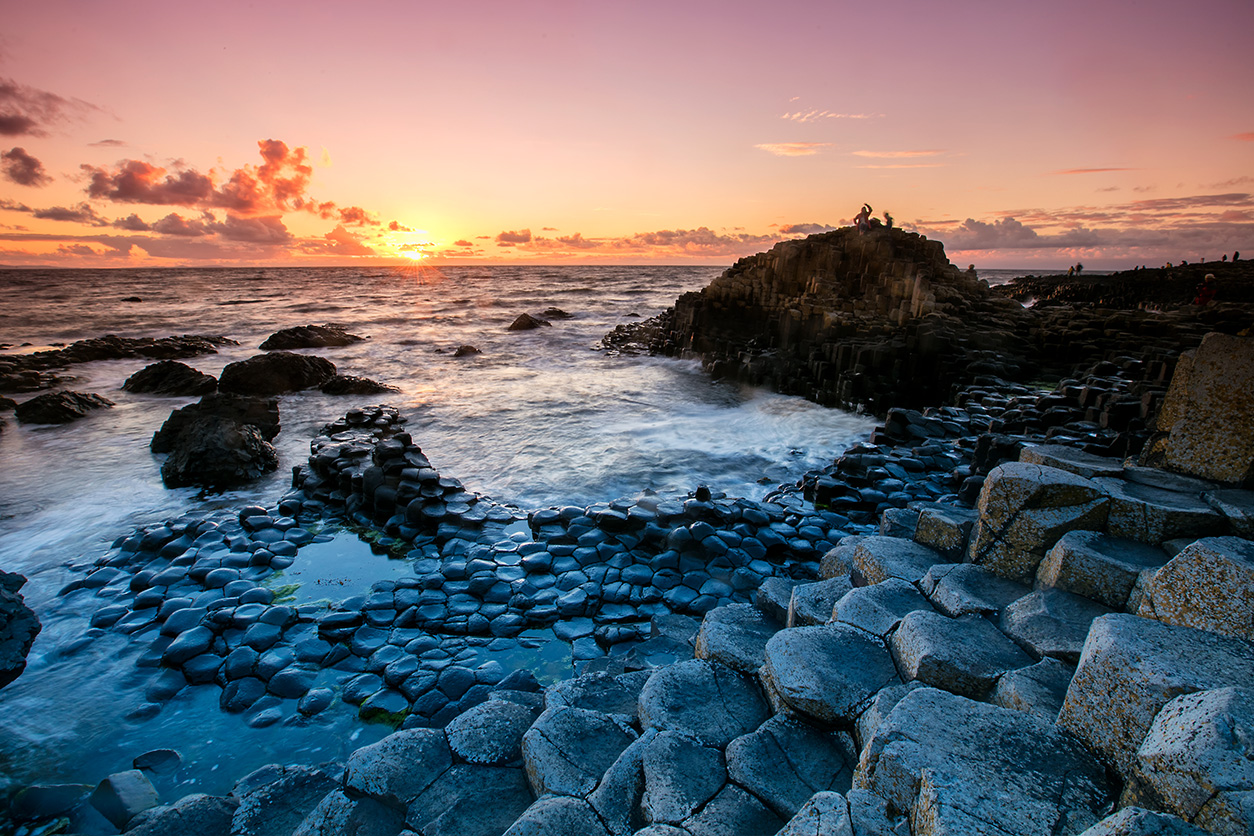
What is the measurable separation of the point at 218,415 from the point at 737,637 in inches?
362

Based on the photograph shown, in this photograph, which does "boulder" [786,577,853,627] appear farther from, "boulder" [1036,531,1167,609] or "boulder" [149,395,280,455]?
"boulder" [149,395,280,455]

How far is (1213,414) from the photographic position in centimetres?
315

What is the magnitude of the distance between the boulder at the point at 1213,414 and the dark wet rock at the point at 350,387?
47.5ft

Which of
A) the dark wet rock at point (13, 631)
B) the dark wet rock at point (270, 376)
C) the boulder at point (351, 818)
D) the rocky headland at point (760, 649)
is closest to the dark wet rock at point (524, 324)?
the dark wet rock at point (270, 376)

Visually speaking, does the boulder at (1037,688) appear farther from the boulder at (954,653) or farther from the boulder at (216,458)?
the boulder at (216,458)

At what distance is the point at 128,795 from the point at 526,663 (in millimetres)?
2204

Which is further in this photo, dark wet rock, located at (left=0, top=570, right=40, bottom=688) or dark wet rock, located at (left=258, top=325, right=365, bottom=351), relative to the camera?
dark wet rock, located at (left=258, top=325, right=365, bottom=351)

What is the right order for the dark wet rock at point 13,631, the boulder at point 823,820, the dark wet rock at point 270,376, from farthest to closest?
the dark wet rock at point 270,376 → the dark wet rock at point 13,631 → the boulder at point 823,820

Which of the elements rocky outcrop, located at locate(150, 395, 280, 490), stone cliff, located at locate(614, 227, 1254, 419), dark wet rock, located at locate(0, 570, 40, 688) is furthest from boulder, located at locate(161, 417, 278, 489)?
stone cliff, located at locate(614, 227, 1254, 419)

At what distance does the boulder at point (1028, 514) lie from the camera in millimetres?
2990

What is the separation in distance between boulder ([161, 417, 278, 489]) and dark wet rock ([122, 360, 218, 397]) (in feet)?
23.2

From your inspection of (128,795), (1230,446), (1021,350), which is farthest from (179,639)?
(1021,350)

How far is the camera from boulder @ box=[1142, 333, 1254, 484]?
9.93 feet

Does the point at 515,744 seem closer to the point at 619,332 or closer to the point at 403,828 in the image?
the point at 403,828
